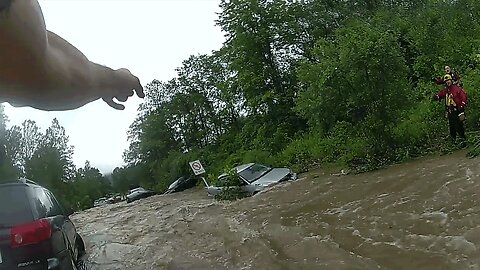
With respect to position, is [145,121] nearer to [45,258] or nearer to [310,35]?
[310,35]

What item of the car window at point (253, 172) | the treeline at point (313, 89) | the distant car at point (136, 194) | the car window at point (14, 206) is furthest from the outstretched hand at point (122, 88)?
the distant car at point (136, 194)

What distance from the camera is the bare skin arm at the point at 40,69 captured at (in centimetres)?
57

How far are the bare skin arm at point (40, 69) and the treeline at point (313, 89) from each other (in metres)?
2.96

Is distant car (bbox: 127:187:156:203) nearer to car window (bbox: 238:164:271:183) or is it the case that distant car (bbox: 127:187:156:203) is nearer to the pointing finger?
car window (bbox: 238:164:271:183)

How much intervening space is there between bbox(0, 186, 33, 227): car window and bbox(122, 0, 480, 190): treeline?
1.73m

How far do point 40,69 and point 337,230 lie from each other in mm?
7765

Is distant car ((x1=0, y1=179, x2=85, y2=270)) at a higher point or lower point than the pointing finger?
lower

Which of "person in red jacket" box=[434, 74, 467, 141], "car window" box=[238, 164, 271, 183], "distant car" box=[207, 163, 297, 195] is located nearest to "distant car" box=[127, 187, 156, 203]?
"distant car" box=[207, 163, 297, 195]

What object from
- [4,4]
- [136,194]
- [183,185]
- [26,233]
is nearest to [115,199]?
[136,194]

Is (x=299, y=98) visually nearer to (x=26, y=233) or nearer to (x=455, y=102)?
(x=455, y=102)

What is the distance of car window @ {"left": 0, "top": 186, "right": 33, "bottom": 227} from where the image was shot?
521 cm

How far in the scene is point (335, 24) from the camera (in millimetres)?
31938

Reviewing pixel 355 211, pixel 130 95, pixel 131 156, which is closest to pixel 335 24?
pixel 131 156

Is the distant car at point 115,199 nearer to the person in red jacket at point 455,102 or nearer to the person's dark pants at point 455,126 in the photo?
the person's dark pants at point 455,126
